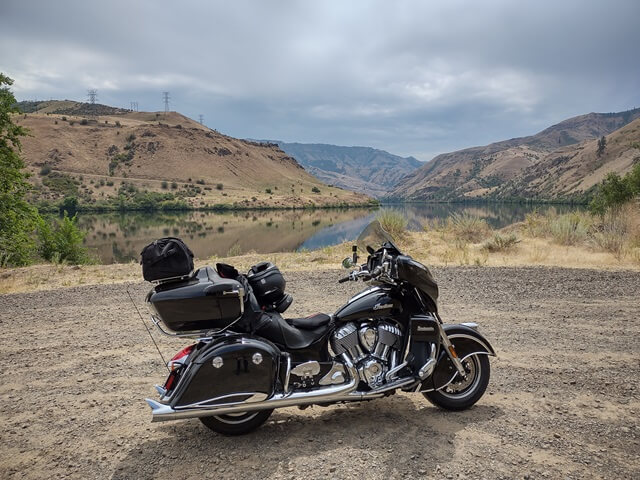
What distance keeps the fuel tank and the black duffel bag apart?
52.8 inches

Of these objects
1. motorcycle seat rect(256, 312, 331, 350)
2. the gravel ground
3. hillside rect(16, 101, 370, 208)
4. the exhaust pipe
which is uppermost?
hillside rect(16, 101, 370, 208)

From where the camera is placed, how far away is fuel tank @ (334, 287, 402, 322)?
11.4 ft

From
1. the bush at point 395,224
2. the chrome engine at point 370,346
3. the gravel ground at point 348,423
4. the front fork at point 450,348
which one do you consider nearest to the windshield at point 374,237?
the chrome engine at point 370,346

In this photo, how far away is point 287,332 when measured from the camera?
133 inches

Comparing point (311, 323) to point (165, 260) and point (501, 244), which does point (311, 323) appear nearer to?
point (165, 260)

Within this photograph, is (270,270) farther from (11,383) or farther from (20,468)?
(11,383)

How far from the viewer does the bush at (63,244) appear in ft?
48.8

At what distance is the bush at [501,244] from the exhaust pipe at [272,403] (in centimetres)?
1151

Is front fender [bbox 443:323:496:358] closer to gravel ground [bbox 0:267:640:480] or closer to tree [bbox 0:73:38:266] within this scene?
gravel ground [bbox 0:267:640:480]

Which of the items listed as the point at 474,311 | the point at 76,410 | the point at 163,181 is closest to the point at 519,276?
the point at 474,311

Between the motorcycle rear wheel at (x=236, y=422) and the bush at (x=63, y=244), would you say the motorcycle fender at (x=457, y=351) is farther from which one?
the bush at (x=63, y=244)

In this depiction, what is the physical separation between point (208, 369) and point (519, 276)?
8.65m

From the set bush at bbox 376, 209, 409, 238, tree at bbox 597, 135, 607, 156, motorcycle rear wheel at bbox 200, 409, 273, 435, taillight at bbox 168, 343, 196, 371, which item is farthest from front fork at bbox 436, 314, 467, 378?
tree at bbox 597, 135, 607, 156

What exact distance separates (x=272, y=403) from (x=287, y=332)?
0.55 metres
